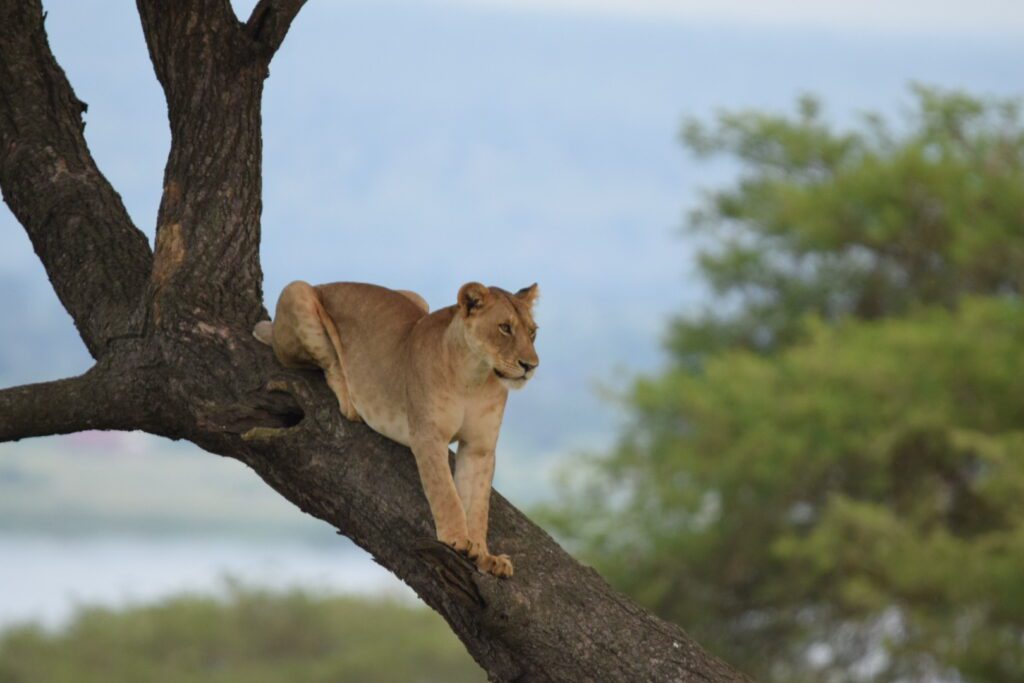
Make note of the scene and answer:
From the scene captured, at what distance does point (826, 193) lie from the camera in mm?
13008

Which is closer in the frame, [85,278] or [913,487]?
[85,278]

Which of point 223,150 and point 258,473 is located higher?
point 223,150

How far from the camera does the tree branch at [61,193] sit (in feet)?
14.0

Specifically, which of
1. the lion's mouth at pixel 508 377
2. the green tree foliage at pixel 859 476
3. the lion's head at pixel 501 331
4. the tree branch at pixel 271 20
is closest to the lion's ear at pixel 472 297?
the lion's head at pixel 501 331

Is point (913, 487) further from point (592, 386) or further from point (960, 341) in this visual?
point (592, 386)

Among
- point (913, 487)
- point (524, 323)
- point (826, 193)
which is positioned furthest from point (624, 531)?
point (524, 323)

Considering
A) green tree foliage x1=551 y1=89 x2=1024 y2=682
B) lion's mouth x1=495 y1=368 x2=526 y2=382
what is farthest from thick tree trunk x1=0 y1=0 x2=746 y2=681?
green tree foliage x1=551 y1=89 x2=1024 y2=682

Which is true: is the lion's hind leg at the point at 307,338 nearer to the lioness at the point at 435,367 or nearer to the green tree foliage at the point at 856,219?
the lioness at the point at 435,367

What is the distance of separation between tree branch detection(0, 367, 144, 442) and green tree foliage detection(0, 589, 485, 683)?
34.7 ft

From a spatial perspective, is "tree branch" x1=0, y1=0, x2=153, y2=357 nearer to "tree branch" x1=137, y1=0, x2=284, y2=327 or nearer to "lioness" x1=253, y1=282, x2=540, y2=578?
"tree branch" x1=137, y1=0, x2=284, y2=327

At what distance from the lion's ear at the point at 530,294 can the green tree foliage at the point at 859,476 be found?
7426mm

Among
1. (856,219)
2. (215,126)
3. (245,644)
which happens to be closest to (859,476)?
(856,219)

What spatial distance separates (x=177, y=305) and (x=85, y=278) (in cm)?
44

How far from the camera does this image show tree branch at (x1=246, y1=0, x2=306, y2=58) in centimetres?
427
